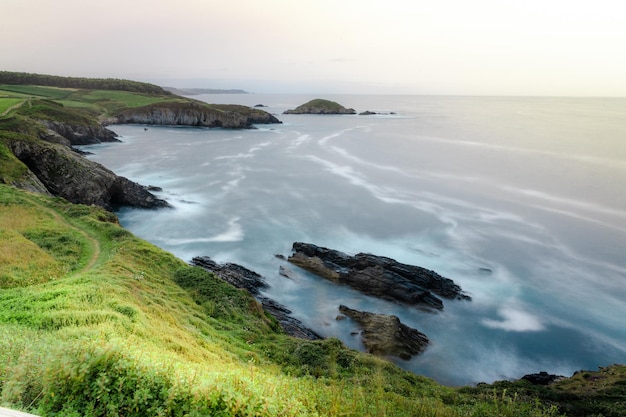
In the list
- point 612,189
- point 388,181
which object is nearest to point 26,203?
point 388,181

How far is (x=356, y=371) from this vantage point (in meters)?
15.1

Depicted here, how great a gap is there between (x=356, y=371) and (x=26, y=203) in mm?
24818

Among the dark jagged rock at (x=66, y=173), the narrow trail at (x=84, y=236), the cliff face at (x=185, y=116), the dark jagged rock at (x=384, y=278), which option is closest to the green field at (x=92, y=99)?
the cliff face at (x=185, y=116)

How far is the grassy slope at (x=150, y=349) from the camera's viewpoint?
631 centimetres

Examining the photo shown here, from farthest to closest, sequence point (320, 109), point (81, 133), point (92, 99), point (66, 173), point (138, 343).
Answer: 1. point (320, 109)
2. point (92, 99)
3. point (81, 133)
4. point (66, 173)
5. point (138, 343)

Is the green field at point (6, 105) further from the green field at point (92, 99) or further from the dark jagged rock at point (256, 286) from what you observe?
the dark jagged rock at point (256, 286)

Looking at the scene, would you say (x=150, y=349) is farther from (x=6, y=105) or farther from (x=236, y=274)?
(x=6, y=105)

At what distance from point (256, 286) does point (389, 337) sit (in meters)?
10.4

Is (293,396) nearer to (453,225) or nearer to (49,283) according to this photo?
(49,283)

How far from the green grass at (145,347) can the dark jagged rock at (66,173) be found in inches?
342

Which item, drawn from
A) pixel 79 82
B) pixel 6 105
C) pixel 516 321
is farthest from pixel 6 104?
pixel 79 82

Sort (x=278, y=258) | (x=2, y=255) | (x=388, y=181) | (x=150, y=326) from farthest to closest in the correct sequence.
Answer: (x=388, y=181) < (x=278, y=258) < (x=2, y=255) < (x=150, y=326)

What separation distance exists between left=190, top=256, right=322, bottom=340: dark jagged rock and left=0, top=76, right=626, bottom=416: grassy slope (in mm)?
2095

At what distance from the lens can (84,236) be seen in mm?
22469
